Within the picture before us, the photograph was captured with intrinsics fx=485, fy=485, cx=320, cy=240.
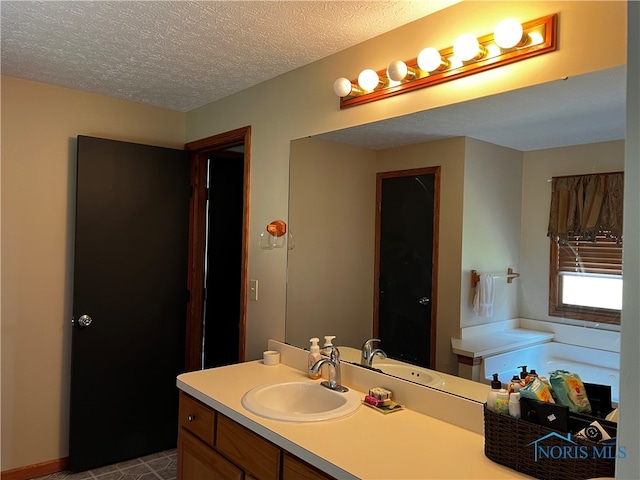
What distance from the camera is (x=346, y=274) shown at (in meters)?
2.20

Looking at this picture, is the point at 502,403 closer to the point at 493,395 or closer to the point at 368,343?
the point at 493,395

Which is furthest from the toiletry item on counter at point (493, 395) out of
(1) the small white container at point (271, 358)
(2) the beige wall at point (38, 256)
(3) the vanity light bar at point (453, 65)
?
(2) the beige wall at point (38, 256)

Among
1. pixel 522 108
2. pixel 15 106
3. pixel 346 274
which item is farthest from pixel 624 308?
pixel 15 106

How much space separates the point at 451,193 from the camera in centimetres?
177

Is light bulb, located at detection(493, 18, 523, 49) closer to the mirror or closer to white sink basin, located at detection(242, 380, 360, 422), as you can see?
the mirror

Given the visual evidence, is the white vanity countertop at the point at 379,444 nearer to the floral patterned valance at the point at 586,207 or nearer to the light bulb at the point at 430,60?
the floral patterned valance at the point at 586,207

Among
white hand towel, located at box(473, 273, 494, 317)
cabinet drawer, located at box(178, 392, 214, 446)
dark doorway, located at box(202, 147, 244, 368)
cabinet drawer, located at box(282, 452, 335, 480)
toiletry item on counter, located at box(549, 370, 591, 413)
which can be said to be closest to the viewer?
toiletry item on counter, located at box(549, 370, 591, 413)

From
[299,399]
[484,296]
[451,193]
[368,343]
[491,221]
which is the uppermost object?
[451,193]

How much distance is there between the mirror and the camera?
1.48 m

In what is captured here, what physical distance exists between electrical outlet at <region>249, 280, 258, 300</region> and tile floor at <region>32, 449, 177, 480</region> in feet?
3.93

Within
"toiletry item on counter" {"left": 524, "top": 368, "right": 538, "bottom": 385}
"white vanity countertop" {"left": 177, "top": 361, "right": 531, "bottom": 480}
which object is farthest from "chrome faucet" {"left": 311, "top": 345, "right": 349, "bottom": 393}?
"toiletry item on counter" {"left": 524, "top": 368, "right": 538, "bottom": 385}

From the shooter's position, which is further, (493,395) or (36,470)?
(36,470)

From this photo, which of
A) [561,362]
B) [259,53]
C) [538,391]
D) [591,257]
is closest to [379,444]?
[538,391]

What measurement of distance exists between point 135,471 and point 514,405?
2.47m
